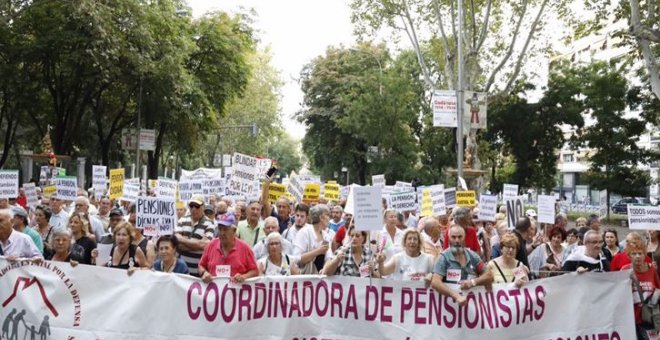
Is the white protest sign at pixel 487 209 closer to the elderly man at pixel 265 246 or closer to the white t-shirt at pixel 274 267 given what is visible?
the elderly man at pixel 265 246

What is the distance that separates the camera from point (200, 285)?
275 inches

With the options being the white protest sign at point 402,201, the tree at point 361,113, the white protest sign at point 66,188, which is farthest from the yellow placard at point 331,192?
the tree at point 361,113

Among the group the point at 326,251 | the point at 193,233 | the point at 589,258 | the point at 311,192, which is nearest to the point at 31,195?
the point at 311,192

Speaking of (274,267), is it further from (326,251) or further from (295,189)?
(295,189)

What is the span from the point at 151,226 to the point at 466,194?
253 inches

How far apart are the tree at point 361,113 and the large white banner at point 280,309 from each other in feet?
123

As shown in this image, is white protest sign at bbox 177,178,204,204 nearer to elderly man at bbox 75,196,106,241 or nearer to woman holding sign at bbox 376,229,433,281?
elderly man at bbox 75,196,106,241

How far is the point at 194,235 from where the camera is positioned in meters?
8.95

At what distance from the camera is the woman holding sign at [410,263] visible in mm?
7375

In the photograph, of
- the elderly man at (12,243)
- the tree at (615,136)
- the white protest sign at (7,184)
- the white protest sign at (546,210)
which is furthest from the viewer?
the tree at (615,136)

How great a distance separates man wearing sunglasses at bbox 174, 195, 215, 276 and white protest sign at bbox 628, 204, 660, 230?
4434 millimetres

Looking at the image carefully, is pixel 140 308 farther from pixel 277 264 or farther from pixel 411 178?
pixel 411 178

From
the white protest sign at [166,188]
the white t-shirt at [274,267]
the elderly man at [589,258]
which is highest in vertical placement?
the white protest sign at [166,188]

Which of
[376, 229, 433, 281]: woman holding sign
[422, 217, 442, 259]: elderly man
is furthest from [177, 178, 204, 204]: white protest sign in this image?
[376, 229, 433, 281]: woman holding sign
